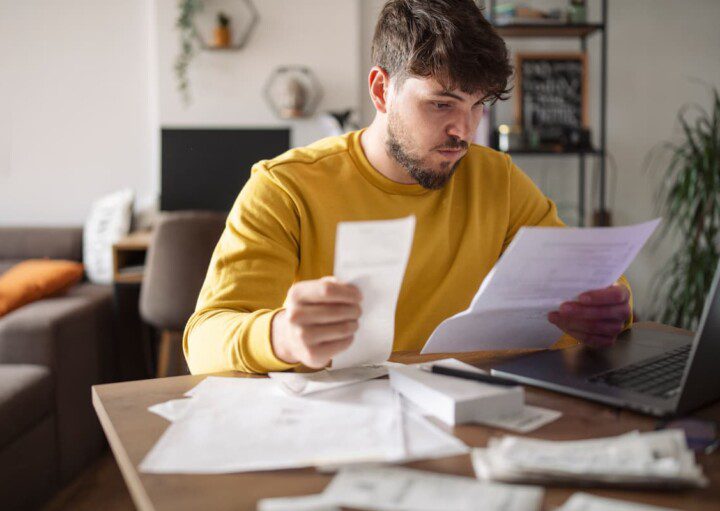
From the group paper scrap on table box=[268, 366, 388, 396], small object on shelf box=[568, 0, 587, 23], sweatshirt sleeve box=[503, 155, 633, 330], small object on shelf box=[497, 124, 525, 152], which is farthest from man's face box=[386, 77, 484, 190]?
small object on shelf box=[568, 0, 587, 23]

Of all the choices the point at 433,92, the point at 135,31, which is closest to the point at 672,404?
the point at 433,92

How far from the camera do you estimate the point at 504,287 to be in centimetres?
88

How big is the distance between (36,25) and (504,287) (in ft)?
11.7

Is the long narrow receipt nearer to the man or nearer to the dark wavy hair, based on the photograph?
the man

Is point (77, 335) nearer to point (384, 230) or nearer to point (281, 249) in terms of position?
point (281, 249)

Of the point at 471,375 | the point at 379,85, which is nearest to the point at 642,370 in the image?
the point at 471,375

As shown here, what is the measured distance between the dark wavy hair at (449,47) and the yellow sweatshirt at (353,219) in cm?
19

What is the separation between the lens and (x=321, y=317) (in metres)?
0.75

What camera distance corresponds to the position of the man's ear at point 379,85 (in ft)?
4.22

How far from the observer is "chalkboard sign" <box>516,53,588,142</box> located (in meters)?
3.42

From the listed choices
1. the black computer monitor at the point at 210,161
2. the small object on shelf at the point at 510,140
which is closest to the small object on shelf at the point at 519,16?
the small object on shelf at the point at 510,140

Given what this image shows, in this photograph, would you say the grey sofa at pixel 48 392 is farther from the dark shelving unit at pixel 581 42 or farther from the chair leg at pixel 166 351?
the dark shelving unit at pixel 581 42

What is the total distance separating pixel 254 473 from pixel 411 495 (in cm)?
14

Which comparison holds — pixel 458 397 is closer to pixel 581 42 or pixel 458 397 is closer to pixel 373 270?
A: pixel 373 270
